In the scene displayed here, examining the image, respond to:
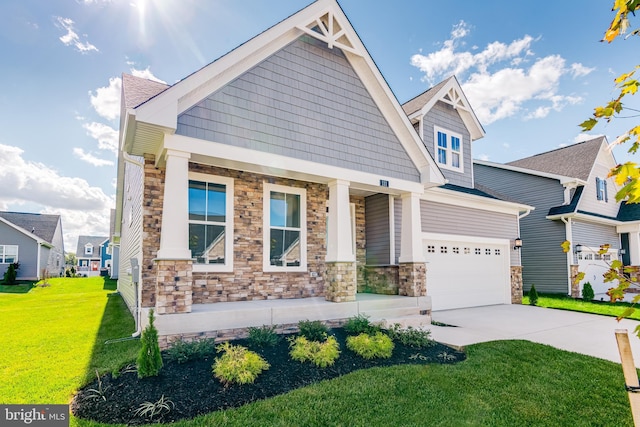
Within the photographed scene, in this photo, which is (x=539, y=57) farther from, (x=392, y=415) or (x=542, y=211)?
(x=392, y=415)

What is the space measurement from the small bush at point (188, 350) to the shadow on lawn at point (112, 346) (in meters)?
0.68

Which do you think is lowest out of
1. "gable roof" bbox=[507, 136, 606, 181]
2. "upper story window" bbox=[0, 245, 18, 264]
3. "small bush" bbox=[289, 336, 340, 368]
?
"small bush" bbox=[289, 336, 340, 368]

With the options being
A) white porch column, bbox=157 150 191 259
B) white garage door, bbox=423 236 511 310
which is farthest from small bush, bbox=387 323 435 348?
white garage door, bbox=423 236 511 310

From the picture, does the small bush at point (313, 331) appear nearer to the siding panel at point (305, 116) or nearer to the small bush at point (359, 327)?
the small bush at point (359, 327)

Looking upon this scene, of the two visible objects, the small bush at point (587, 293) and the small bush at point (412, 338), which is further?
the small bush at point (587, 293)

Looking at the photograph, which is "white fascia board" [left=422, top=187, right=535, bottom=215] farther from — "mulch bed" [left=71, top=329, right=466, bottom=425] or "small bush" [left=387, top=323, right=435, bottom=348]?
"mulch bed" [left=71, top=329, right=466, bottom=425]

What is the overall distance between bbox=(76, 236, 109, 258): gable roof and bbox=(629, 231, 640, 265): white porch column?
59805 mm

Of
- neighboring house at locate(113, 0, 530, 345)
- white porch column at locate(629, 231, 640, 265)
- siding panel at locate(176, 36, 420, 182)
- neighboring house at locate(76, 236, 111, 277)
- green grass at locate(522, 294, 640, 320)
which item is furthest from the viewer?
neighboring house at locate(76, 236, 111, 277)

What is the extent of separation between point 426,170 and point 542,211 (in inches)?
389

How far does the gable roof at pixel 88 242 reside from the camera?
5388cm

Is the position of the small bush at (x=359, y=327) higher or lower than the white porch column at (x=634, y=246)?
lower

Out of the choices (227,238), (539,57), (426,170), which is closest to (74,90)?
(227,238)

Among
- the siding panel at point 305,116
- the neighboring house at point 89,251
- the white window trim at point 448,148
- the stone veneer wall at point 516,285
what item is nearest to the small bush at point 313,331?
the siding panel at point 305,116

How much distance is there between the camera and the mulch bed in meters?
3.96
